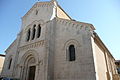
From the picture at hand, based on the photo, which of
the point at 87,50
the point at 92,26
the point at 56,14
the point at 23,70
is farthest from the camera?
the point at 56,14

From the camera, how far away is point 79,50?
9477mm

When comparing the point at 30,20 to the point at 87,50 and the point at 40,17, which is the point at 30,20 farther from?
the point at 87,50

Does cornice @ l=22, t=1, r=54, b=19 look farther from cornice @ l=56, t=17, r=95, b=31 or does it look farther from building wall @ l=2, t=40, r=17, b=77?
building wall @ l=2, t=40, r=17, b=77

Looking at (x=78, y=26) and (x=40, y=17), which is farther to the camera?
(x=40, y=17)

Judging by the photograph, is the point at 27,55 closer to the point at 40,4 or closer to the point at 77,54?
the point at 77,54

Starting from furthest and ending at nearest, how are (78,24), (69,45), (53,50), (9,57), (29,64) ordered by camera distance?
(9,57), (29,64), (53,50), (78,24), (69,45)

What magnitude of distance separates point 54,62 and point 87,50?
3.35 m

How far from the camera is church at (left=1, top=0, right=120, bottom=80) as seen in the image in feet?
29.7

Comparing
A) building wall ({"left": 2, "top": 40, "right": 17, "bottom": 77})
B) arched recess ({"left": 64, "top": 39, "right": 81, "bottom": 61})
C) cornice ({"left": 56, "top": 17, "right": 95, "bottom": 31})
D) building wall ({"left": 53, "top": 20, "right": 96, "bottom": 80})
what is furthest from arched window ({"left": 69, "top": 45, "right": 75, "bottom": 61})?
building wall ({"left": 2, "top": 40, "right": 17, "bottom": 77})

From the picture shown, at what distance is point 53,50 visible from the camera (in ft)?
35.2

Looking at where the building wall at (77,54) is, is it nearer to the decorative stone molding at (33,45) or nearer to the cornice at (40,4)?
the decorative stone molding at (33,45)

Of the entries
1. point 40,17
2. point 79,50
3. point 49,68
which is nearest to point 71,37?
point 79,50

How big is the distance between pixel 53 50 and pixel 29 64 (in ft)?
10.7

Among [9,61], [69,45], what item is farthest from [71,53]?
[9,61]
